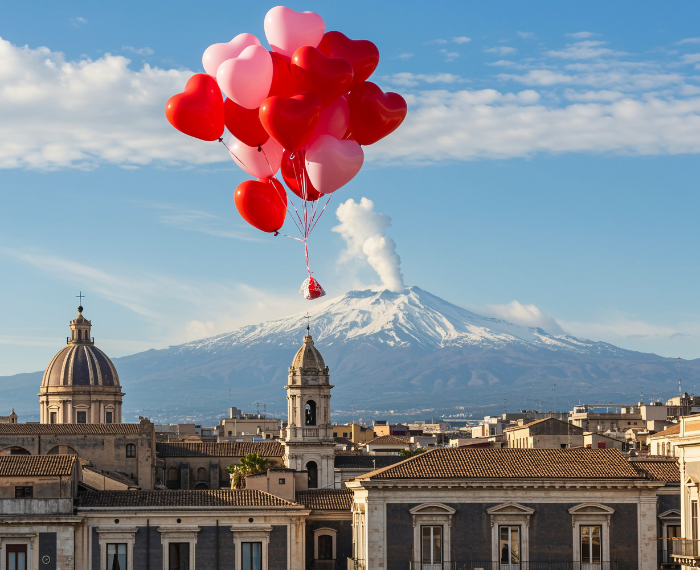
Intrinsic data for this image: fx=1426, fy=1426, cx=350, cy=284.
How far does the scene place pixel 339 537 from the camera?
187 feet

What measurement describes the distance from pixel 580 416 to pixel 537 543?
79.2 m

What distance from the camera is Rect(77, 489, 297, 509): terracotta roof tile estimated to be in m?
53.7

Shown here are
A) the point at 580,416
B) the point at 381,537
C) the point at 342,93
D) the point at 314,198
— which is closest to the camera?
the point at 342,93

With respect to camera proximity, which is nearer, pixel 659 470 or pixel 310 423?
pixel 659 470

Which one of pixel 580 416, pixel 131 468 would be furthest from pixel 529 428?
pixel 580 416

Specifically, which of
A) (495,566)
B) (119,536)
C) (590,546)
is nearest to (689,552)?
(590,546)

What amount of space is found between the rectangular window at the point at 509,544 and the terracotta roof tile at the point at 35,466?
645 inches

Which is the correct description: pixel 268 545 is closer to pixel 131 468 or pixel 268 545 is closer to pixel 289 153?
pixel 289 153

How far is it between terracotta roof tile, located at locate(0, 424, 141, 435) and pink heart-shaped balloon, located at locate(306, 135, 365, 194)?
60596 mm

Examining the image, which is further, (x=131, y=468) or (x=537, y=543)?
(x=131, y=468)

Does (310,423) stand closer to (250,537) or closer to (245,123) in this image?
(250,537)

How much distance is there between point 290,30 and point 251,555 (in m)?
28.3

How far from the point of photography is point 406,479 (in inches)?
1965

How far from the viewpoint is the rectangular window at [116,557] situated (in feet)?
173
